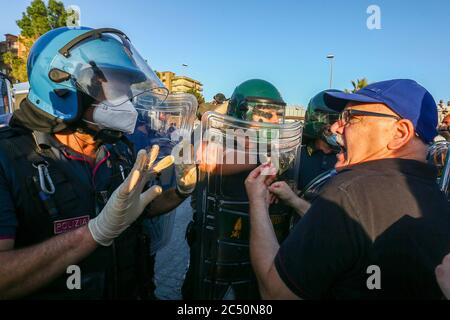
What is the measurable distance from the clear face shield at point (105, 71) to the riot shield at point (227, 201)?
0.53 m

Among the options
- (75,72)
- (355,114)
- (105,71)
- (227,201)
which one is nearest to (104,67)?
(105,71)

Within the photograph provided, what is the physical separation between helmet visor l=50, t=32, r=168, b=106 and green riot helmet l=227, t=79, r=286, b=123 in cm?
112

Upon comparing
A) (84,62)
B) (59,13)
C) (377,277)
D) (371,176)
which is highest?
(59,13)

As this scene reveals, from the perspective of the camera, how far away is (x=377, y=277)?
1.16m

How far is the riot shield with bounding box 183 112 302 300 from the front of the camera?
1.82 m

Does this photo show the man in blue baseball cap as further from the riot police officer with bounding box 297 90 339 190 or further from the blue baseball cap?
the riot police officer with bounding box 297 90 339 190

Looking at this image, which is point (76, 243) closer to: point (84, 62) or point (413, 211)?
point (84, 62)

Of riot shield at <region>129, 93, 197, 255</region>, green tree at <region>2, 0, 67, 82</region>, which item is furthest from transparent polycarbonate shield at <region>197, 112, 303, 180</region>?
green tree at <region>2, 0, 67, 82</region>

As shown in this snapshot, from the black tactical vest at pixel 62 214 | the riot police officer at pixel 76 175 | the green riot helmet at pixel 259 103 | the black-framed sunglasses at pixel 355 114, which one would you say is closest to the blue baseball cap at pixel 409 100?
the black-framed sunglasses at pixel 355 114

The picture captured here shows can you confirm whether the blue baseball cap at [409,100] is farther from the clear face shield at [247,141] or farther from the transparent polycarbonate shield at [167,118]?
the transparent polycarbonate shield at [167,118]
